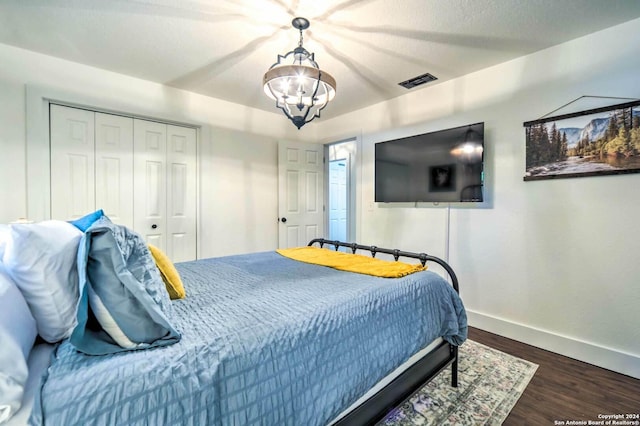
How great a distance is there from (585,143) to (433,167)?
118cm

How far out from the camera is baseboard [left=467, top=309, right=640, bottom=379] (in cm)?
196

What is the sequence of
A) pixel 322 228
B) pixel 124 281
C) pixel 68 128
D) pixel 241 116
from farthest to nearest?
pixel 322 228 < pixel 241 116 < pixel 68 128 < pixel 124 281

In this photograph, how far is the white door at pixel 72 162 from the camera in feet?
8.23

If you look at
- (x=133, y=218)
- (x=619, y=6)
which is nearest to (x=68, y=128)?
(x=133, y=218)

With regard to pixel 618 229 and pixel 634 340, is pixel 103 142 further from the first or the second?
pixel 634 340

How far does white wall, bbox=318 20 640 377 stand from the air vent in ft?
0.57

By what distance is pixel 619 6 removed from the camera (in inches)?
71.5

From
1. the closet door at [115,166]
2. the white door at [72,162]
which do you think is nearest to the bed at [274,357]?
Result: the closet door at [115,166]

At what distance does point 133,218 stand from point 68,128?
1.00 metres

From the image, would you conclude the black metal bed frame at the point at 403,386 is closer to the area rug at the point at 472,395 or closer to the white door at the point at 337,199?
the area rug at the point at 472,395

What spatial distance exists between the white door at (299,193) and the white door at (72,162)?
2.08 meters

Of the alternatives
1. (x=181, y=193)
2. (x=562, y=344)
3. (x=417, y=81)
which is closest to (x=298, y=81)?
(x=417, y=81)

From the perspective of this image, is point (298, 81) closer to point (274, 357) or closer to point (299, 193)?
point (274, 357)

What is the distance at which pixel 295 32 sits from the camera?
2102mm
